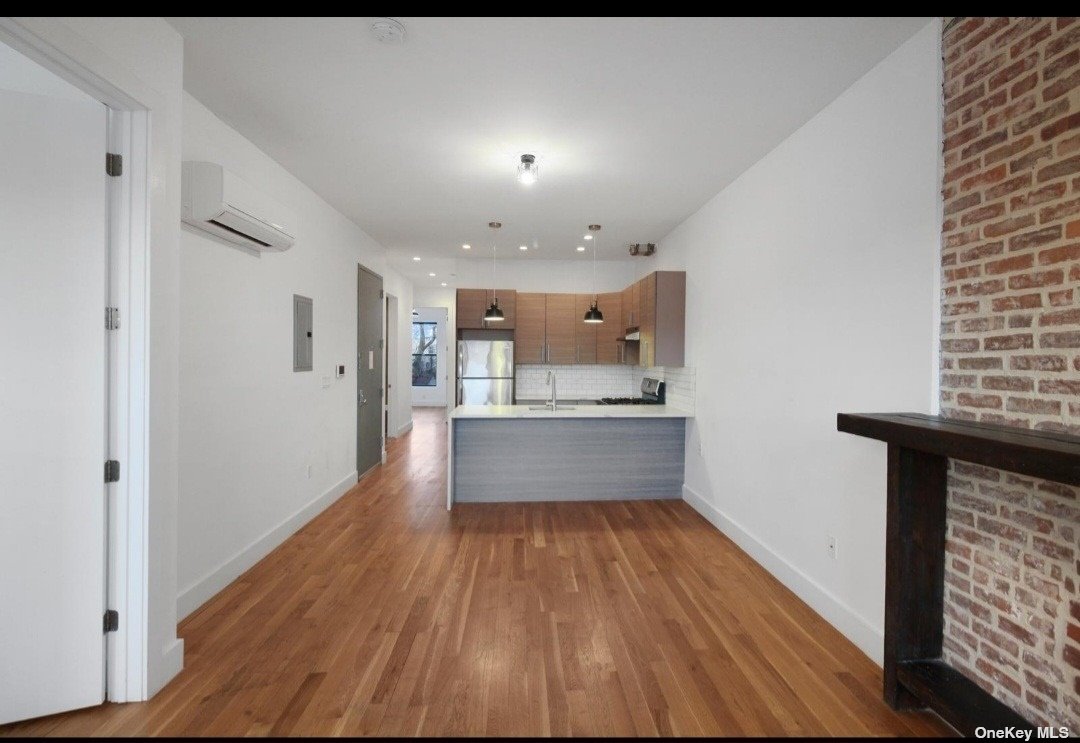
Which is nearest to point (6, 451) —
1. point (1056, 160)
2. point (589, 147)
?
point (589, 147)

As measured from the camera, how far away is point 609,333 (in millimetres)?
6539

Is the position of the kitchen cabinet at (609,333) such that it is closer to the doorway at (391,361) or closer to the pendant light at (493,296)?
the pendant light at (493,296)

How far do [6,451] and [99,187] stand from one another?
1050mm

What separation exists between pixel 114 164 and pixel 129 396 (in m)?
0.93

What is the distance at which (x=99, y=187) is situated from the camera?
180cm

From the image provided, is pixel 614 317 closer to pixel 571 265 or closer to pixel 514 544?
pixel 571 265

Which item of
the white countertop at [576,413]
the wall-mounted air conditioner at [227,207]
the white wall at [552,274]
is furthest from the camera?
the white wall at [552,274]

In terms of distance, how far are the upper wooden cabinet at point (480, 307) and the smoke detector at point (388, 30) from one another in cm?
453

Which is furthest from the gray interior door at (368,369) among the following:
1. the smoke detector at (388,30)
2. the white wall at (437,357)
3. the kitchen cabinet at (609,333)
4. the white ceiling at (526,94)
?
the white wall at (437,357)

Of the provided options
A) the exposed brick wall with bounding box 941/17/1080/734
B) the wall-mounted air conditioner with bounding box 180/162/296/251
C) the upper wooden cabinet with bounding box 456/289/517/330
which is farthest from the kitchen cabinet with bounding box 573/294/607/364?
the exposed brick wall with bounding box 941/17/1080/734

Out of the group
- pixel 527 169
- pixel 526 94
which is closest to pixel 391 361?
pixel 527 169

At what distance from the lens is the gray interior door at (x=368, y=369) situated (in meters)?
5.13

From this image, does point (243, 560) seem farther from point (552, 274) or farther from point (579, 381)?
point (552, 274)

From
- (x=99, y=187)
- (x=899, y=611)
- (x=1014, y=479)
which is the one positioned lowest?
(x=899, y=611)
